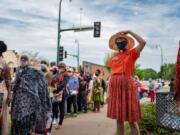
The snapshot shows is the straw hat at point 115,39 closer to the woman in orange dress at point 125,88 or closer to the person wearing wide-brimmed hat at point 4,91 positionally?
the woman in orange dress at point 125,88

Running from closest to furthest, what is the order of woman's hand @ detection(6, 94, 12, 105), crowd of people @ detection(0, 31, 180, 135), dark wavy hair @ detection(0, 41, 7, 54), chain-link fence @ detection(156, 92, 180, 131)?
1. chain-link fence @ detection(156, 92, 180, 131)
2. crowd of people @ detection(0, 31, 180, 135)
3. woman's hand @ detection(6, 94, 12, 105)
4. dark wavy hair @ detection(0, 41, 7, 54)

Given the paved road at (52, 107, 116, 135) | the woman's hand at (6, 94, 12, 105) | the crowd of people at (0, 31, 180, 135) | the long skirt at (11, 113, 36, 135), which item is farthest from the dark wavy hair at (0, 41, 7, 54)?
the paved road at (52, 107, 116, 135)

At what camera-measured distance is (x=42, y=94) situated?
7074mm

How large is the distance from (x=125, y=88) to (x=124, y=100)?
0.20 meters

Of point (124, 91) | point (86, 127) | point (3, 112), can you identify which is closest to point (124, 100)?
point (124, 91)

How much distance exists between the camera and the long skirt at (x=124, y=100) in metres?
7.41

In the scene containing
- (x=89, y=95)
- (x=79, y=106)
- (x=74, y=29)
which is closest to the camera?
(x=79, y=106)

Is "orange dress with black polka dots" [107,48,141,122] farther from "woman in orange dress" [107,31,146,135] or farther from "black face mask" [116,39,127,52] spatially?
"black face mask" [116,39,127,52]

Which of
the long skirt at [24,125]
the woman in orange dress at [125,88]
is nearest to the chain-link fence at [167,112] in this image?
the woman in orange dress at [125,88]

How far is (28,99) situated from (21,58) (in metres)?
0.76

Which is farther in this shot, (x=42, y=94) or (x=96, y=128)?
(x=96, y=128)

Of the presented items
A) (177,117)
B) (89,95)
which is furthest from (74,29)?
(177,117)

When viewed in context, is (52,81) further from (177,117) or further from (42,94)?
(177,117)

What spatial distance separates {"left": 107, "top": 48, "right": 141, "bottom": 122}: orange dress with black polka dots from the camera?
7.44m
